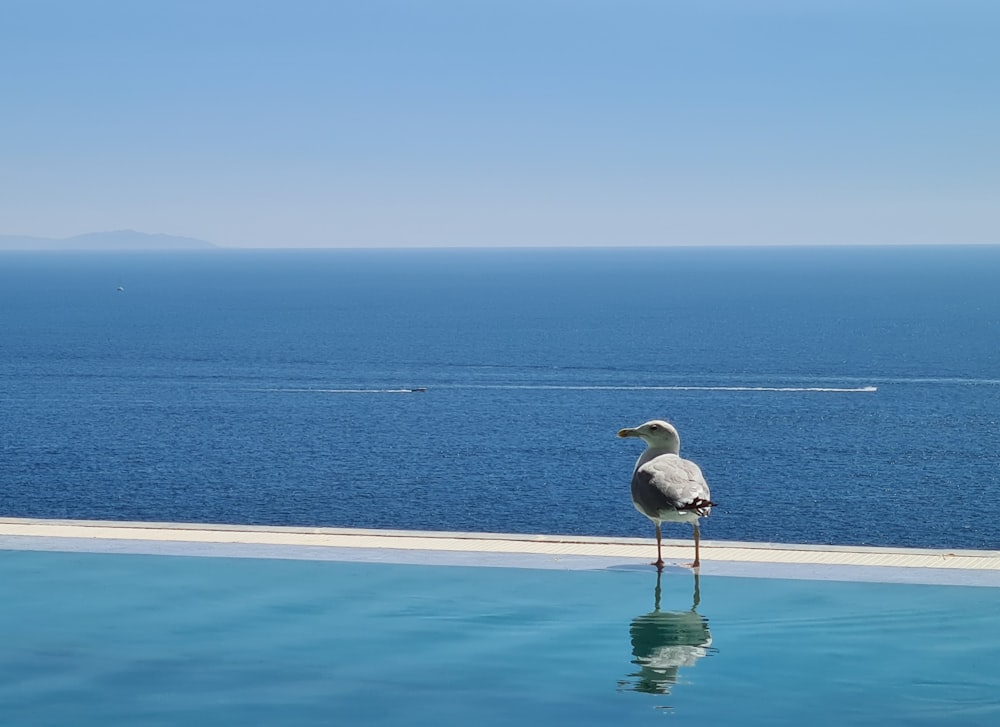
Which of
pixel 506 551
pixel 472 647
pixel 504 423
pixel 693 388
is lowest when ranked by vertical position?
pixel 472 647

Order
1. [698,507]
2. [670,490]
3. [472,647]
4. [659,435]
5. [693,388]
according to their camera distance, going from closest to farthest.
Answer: [472,647] < [698,507] < [670,490] < [659,435] < [693,388]

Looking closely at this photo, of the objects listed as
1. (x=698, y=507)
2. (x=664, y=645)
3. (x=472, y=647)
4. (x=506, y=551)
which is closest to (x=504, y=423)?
(x=506, y=551)

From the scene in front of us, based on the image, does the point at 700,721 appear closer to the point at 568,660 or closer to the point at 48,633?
the point at 568,660

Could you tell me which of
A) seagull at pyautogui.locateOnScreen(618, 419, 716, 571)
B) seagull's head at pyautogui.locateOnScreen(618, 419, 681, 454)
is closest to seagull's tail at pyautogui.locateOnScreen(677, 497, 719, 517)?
seagull at pyautogui.locateOnScreen(618, 419, 716, 571)

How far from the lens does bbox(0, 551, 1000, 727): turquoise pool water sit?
946 cm

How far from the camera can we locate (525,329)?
126 metres

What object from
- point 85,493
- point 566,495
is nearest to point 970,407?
point 566,495

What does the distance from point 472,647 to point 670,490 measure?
2509 millimetres

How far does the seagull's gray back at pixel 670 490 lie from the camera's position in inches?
476

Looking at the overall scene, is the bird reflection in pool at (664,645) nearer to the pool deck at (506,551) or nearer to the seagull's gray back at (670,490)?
the seagull's gray back at (670,490)

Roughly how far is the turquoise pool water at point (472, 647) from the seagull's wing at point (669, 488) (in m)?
0.90

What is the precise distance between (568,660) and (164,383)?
256 feet

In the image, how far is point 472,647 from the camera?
1095cm

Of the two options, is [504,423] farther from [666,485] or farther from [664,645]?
[664,645]
